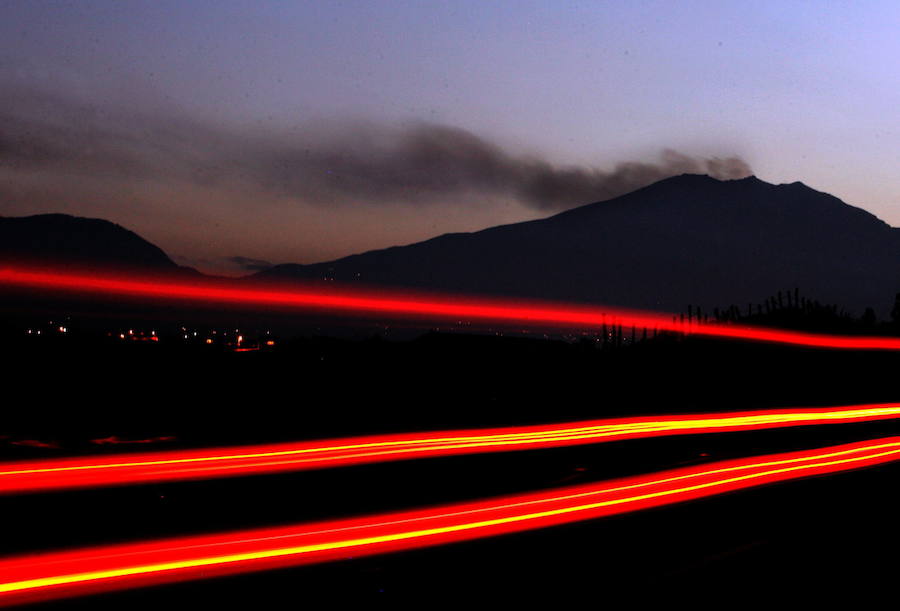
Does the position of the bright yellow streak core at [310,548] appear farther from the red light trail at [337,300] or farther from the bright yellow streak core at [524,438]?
the red light trail at [337,300]

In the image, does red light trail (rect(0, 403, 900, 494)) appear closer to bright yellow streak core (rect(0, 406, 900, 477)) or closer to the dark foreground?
bright yellow streak core (rect(0, 406, 900, 477))

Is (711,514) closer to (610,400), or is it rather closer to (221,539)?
(221,539)

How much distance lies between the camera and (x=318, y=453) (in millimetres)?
9523

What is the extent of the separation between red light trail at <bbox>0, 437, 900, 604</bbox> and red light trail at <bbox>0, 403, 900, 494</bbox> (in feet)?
4.49

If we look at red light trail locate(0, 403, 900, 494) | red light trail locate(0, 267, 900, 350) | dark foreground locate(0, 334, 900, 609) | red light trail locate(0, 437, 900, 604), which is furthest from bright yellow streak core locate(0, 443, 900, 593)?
red light trail locate(0, 267, 900, 350)

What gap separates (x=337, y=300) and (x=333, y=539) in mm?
8594

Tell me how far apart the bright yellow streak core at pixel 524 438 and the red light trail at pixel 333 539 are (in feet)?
4.94

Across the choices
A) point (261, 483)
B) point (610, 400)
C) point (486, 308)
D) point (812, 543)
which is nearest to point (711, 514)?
point (812, 543)

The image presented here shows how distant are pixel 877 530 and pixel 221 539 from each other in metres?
6.27

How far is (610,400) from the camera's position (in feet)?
71.1

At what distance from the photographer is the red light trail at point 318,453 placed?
24.5 ft

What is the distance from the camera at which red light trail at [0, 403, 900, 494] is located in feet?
24.5

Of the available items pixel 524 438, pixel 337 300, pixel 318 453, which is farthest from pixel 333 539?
pixel 337 300

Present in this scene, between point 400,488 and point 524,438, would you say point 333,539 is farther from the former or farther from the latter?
point 524,438
